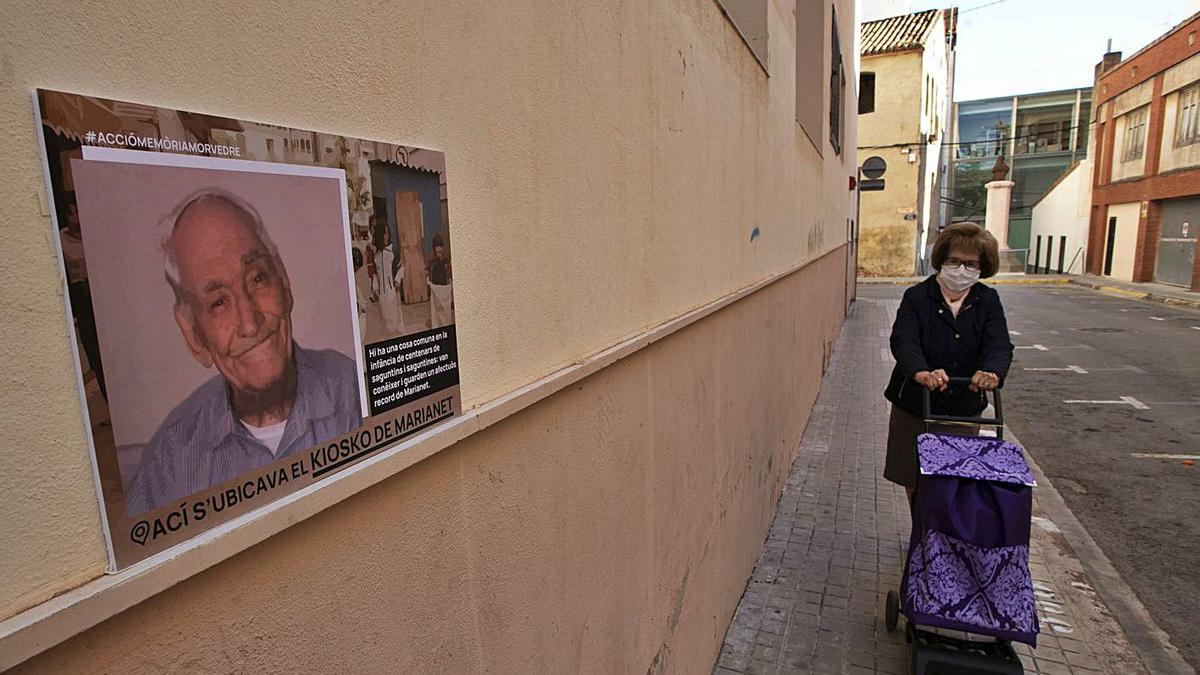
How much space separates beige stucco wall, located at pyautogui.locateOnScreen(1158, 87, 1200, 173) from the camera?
21.1 metres

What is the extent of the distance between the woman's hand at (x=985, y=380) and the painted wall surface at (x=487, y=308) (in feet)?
4.60

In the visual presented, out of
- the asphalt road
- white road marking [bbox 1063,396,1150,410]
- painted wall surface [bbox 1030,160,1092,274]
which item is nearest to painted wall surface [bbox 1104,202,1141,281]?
painted wall surface [bbox 1030,160,1092,274]

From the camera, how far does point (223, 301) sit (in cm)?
84

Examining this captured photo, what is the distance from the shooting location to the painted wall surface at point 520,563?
874 millimetres

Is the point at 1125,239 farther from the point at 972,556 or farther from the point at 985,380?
the point at 972,556

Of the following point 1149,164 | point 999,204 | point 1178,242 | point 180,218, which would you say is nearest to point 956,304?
point 180,218

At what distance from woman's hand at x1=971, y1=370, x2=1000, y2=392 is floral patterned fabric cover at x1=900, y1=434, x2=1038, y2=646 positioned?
41 centimetres

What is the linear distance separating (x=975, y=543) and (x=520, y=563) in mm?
2374

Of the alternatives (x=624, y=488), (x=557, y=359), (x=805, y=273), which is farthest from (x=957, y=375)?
(x=805, y=273)

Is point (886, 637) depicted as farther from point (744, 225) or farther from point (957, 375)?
point (744, 225)

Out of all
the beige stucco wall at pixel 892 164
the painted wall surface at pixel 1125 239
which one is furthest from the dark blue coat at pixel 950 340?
the painted wall surface at pixel 1125 239

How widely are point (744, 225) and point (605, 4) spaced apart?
2213mm

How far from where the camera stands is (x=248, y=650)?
2.93ft

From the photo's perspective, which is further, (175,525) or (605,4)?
(605,4)
